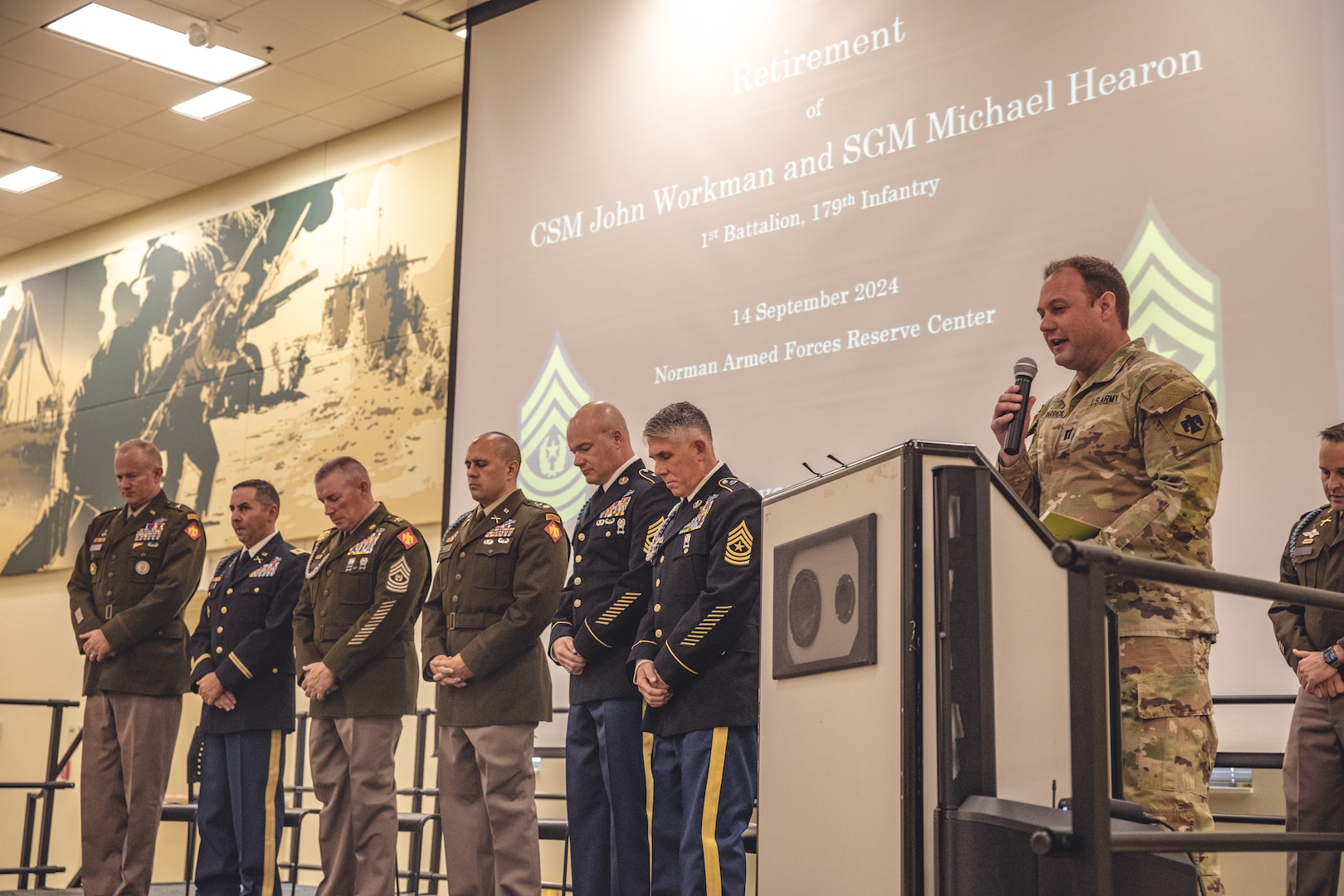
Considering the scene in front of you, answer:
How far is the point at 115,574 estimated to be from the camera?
4.84m

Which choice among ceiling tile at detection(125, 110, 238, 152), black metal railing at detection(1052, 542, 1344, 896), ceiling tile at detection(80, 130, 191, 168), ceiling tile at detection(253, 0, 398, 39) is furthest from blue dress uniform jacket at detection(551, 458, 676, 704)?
ceiling tile at detection(80, 130, 191, 168)

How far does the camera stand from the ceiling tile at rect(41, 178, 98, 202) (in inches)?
330

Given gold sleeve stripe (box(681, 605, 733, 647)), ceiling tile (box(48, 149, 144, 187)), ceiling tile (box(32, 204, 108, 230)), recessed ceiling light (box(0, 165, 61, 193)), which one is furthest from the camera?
ceiling tile (box(32, 204, 108, 230))

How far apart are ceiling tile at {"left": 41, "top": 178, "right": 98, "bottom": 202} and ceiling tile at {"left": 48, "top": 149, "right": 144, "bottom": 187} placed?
0.08 metres

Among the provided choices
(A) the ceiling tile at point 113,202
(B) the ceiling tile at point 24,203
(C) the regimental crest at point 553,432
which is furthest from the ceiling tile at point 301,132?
(C) the regimental crest at point 553,432

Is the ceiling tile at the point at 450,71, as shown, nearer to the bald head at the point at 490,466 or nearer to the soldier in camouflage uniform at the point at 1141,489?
the bald head at the point at 490,466

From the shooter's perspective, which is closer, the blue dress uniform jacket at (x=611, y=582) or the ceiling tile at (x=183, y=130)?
the blue dress uniform jacket at (x=611, y=582)

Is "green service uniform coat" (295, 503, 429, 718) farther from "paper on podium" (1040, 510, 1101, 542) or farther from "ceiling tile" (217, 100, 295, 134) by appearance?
"ceiling tile" (217, 100, 295, 134)

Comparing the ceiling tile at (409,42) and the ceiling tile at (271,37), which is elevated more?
the ceiling tile at (409,42)

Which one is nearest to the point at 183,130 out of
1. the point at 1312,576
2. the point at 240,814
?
the point at 240,814

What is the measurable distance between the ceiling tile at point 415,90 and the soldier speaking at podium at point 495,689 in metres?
3.48

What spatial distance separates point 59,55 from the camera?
6766 millimetres

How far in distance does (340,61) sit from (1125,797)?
19.0 feet

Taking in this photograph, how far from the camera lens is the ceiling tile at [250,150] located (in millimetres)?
7754
